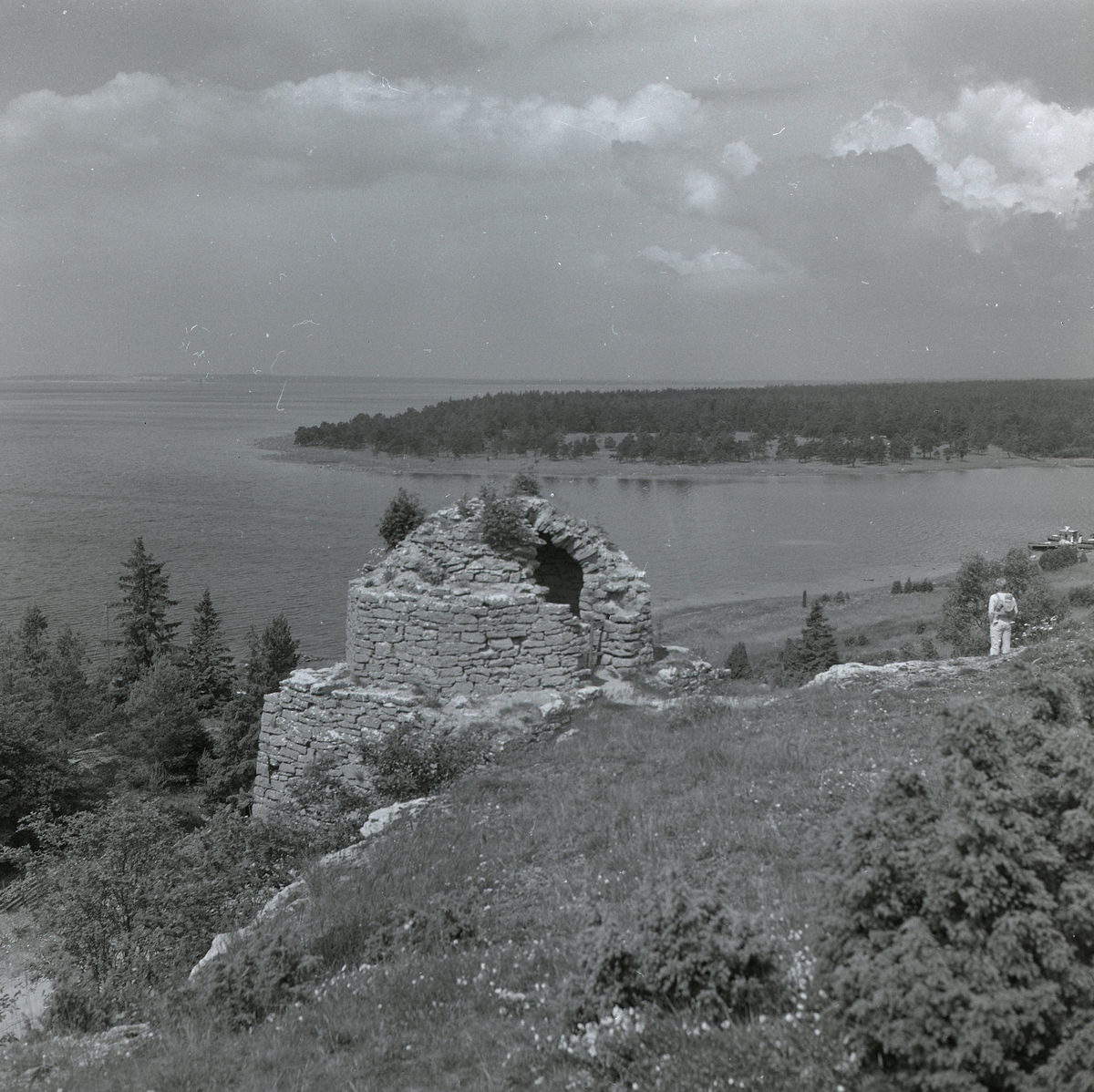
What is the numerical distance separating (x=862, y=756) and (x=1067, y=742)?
15.8 ft

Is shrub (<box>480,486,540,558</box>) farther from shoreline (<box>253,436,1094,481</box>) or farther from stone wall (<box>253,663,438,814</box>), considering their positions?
shoreline (<box>253,436,1094,481</box>)

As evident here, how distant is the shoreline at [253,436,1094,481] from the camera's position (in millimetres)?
86000

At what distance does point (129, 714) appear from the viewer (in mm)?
27641

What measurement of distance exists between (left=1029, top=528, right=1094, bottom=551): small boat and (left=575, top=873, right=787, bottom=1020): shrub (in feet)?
181

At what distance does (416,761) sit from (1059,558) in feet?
163

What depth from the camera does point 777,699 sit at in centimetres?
1126

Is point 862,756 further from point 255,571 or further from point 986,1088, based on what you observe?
point 255,571

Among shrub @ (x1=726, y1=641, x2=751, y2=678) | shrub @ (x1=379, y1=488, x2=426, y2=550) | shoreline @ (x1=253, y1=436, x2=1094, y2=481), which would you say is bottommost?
shrub @ (x1=726, y1=641, x2=751, y2=678)

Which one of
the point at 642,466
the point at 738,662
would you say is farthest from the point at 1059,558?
the point at 642,466

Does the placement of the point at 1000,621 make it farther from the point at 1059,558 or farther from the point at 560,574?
the point at 1059,558

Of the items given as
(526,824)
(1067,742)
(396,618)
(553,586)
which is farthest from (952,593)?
(1067,742)

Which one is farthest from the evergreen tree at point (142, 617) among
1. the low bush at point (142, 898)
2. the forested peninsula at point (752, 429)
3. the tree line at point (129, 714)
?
the forested peninsula at point (752, 429)

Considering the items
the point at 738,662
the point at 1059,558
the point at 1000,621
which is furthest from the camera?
the point at 1059,558

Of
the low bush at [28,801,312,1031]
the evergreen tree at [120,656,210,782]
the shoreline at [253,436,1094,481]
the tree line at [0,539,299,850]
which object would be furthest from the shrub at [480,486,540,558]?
the shoreline at [253,436,1094,481]
